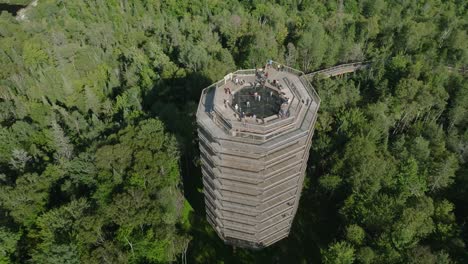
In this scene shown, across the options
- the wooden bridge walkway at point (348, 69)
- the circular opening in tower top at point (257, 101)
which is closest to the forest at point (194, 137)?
the wooden bridge walkway at point (348, 69)

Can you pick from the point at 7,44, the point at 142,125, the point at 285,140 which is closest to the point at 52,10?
the point at 7,44

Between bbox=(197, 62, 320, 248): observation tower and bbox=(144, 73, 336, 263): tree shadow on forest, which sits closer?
bbox=(197, 62, 320, 248): observation tower

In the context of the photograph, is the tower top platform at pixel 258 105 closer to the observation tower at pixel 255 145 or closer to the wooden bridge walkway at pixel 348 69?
the observation tower at pixel 255 145

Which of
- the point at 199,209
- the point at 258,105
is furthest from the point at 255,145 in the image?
the point at 199,209

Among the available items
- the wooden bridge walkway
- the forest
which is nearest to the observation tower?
the forest

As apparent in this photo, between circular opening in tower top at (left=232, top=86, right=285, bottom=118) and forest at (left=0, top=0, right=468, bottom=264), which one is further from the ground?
circular opening in tower top at (left=232, top=86, right=285, bottom=118)

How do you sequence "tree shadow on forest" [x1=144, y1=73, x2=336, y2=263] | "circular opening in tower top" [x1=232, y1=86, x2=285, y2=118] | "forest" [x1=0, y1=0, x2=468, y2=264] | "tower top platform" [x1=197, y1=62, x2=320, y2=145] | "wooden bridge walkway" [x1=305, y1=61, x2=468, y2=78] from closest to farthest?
1. "tower top platform" [x1=197, y1=62, x2=320, y2=145]
2. "circular opening in tower top" [x1=232, y1=86, x2=285, y2=118]
3. "forest" [x1=0, y1=0, x2=468, y2=264]
4. "tree shadow on forest" [x1=144, y1=73, x2=336, y2=263]
5. "wooden bridge walkway" [x1=305, y1=61, x2=468, y2=78]

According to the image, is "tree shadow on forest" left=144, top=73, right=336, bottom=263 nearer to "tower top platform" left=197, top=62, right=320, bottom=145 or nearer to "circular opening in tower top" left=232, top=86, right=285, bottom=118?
"tower top platform" left=197, top=62, right=320, bottom=145
